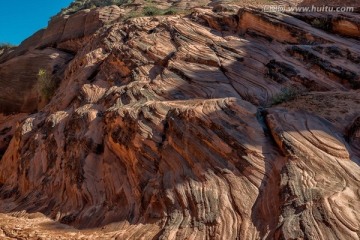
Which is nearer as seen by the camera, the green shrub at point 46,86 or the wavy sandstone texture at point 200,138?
the wavy sandstone texture at point 200,138

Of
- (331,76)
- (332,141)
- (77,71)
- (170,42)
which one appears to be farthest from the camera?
(77,71)

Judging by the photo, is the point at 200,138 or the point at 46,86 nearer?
the point at 200,138

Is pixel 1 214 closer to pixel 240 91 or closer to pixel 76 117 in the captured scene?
pixel 76 117

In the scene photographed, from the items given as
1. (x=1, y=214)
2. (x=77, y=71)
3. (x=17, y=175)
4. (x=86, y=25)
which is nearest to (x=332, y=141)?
(x=1, y=214)

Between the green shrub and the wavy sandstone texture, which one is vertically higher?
the wavy sandstone texture

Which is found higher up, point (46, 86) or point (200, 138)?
point (200, 138)

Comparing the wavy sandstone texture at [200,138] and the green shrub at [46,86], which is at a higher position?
the wavy sandstone texture at [200,138]

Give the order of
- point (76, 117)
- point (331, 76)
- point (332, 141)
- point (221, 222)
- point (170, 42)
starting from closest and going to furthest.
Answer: point (221, 222) → point (332, 141) → point (331, 76) → point (76, 117) → point (170, 42)

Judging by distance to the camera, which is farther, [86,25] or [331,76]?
[86,25]
